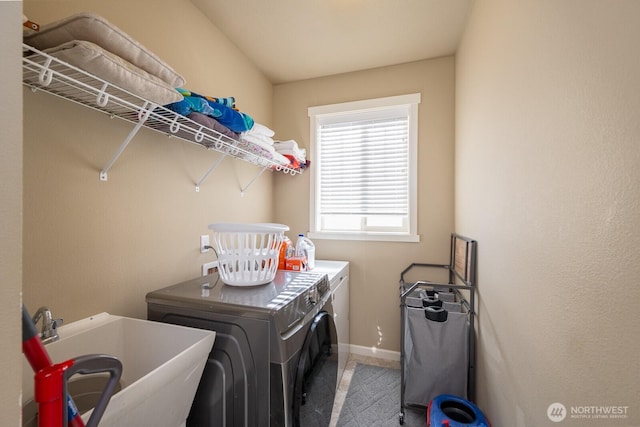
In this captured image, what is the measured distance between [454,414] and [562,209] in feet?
4.12

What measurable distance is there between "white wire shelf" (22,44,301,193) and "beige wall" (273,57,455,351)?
1.25 m

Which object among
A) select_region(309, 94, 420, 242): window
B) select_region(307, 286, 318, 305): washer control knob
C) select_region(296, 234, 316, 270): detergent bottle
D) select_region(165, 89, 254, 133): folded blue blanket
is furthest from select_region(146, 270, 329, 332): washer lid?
select_region(309, 94, 420, 242): window

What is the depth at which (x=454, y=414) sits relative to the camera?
1377 millimetres

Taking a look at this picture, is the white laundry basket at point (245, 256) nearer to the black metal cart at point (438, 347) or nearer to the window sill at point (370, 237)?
the black metal cart at point (438, 347)

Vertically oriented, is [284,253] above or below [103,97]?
below

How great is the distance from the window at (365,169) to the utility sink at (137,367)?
5.40 ft

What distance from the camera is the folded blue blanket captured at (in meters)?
1.11

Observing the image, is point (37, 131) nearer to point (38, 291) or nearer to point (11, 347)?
point (38, 291)

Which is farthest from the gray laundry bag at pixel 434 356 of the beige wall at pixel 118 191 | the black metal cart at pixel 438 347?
the beige wall at pixel 118 191

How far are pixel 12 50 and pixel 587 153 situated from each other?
3.68 ft

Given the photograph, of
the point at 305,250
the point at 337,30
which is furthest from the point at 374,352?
the point at 337,30

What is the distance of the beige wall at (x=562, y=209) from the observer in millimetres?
535

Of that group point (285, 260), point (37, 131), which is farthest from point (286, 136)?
point (37, 131)

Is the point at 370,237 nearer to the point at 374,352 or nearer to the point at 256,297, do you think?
the point at 374,352
